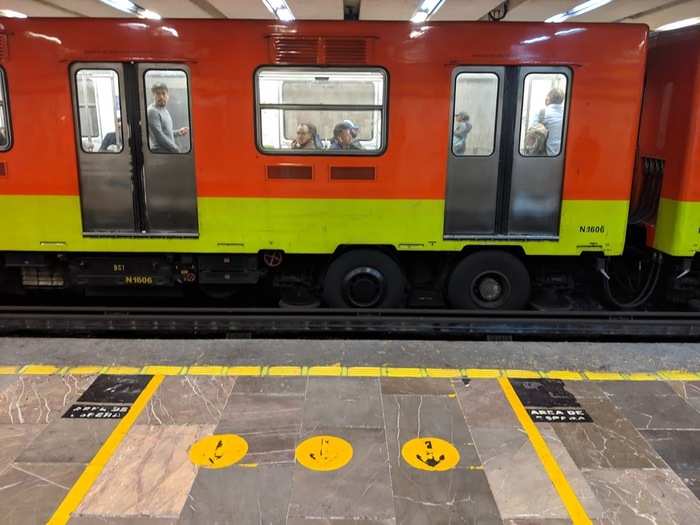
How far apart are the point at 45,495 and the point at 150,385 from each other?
139 cm

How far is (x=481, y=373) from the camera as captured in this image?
4.89 m

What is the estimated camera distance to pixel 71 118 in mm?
5977

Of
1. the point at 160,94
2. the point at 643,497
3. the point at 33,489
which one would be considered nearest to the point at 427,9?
the point at 160,94

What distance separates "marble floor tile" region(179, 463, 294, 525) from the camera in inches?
125

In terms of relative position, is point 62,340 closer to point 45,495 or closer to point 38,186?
point 38,186

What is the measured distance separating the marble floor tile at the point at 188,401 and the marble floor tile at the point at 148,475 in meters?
0.09

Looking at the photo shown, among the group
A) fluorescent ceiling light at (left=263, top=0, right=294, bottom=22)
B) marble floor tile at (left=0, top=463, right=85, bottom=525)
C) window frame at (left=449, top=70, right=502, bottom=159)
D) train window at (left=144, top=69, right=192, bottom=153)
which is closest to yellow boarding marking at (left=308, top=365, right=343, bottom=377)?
marble floor tile at (left=0, top=463, right=85, bottom=525)

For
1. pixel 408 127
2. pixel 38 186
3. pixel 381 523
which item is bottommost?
pixel 381 523

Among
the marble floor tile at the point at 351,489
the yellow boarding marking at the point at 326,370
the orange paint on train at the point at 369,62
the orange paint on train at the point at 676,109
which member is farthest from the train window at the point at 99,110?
the orange paint on train at the point at 676,109

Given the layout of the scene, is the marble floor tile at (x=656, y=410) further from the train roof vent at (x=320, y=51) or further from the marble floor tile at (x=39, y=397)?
the marble floor tile at (x=39, y=397)

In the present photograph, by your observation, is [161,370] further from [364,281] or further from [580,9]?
[580,9]

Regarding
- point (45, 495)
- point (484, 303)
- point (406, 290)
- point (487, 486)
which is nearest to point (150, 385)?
point (45, 495)

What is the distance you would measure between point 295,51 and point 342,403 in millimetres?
3576

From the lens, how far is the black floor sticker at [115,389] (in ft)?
14.6
